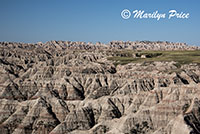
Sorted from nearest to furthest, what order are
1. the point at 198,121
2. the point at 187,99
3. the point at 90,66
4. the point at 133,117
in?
the point at 198,121
the point at 133,117
the point at 187,99
the point at 90,66

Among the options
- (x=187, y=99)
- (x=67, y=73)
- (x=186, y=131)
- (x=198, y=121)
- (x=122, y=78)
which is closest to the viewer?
(x=186, y=131)

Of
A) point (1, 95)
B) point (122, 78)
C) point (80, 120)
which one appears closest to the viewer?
point (80, 120)

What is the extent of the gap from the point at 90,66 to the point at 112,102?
64.8 m

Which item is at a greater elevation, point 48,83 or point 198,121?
point 48,83

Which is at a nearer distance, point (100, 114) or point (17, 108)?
point (100, 114)

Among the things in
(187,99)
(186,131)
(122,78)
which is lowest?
(186,131)

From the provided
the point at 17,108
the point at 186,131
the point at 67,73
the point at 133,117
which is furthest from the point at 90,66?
the point at 186,131

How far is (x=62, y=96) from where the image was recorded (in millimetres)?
89562

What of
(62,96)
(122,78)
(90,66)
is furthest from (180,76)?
(90,66)

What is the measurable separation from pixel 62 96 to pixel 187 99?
44449 millimetres

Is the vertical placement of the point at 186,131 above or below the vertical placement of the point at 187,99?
below

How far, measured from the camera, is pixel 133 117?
4694cm

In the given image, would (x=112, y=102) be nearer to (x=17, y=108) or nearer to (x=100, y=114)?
(x=100, y=114)

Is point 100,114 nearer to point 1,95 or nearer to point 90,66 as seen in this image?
point 1,95
